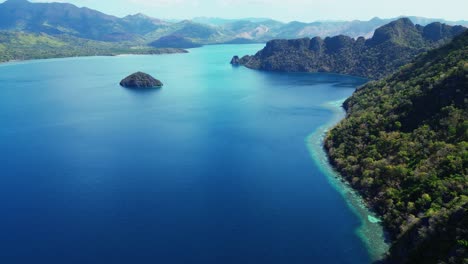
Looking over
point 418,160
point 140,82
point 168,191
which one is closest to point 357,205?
point 418,160

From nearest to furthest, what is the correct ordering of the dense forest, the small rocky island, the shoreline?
the dense forest → the shoreline → the small rocky island

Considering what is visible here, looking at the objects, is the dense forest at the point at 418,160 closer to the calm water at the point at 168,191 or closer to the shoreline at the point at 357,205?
the shoreline at the point at 357,205

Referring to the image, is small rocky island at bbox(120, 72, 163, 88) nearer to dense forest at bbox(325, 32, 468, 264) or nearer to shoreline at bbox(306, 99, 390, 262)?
shoreline at bbox(306, 99, 390, 262)

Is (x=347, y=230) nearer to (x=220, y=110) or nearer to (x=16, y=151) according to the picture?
(x=16, y=151)

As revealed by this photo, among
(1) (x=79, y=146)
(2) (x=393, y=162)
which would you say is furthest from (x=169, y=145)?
(2) (x=393, y=162)

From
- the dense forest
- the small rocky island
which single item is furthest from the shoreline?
the small rocky island
